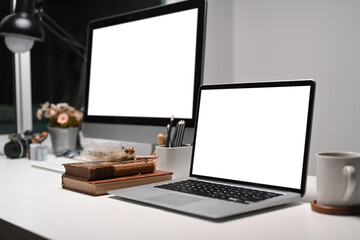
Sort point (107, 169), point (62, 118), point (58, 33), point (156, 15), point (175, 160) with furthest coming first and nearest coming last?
point (58, 33) → point (62, 118) → point (156, 15) → point (175, 160) → point (107, 169)

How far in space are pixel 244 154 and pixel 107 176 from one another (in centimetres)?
33

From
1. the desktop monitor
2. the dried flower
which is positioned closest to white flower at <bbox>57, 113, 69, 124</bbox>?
the dried flower

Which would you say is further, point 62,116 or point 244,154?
point 62,116

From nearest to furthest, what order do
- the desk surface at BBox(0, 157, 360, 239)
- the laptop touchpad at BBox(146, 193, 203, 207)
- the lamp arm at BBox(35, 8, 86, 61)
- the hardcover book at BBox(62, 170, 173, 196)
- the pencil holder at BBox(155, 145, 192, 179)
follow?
the desk surface at BBox(0, 157, 360, 239)
the laptop touchpad at BBox(146, 193, 203, 207)
the hardcover book at BBox(62, 170, 173, 196)
the pencil holder at BBox(155, 145, 192, 179)
the lamp arm at BBox(35, 8, 86, 61)

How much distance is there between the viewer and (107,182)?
890 millimetres

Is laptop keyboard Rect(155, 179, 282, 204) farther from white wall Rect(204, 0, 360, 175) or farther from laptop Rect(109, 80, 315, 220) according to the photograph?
white wall Rect(204, 0, 360, 175)

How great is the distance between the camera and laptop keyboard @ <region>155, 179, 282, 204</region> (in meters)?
0.74

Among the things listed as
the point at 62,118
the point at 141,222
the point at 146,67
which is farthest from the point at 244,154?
the point at 62,118

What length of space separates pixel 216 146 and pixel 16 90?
142 centimetres

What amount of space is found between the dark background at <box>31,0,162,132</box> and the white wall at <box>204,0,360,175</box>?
2.31ft

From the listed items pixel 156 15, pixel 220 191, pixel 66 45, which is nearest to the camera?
pixel 220 191

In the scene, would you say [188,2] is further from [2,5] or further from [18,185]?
[2,5]

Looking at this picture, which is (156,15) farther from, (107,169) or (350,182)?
(350,182)

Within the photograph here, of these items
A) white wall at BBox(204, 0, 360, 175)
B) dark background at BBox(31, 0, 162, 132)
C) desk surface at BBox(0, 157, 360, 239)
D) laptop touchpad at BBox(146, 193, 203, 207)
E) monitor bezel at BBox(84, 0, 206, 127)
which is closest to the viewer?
desk surface at BBox(0, 157, 360, 239)
